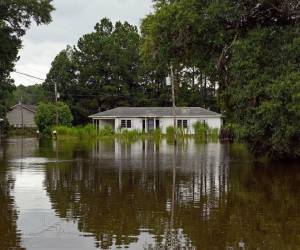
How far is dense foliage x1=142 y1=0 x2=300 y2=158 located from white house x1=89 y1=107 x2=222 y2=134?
40.7 meters

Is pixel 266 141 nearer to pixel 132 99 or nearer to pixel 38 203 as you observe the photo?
pixel 38 203

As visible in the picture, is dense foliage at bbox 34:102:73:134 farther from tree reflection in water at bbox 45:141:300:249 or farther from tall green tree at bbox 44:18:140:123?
tree reflection in water at bbox 45:141:300:249

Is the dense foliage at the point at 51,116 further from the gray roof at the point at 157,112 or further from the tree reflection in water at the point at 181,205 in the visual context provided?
the tree reflection in water at the point at 181,205

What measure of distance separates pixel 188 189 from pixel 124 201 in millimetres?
2912

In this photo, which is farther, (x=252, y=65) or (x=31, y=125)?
(x=31, y=125)

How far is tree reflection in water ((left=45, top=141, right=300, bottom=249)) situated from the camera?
10023mm

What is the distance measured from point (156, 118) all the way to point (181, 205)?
2277 inches

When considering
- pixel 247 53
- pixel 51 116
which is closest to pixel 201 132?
pixel 51 116

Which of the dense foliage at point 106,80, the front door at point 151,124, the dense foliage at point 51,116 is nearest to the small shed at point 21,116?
A: the dense foliage at point 106,80

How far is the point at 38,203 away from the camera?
14031 millimetres

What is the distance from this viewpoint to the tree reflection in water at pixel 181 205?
10.0m

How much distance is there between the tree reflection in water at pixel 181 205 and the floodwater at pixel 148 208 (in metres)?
0.02

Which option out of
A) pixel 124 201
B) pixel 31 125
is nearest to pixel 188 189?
pixel 124 201


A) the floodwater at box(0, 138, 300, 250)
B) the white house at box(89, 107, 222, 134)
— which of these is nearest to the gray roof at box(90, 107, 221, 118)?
the white house at box(89, 107, 222, 134)
